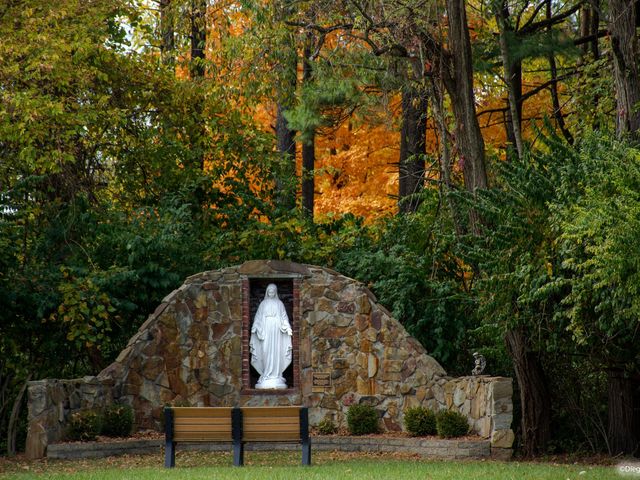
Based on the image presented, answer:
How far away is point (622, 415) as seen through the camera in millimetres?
15172

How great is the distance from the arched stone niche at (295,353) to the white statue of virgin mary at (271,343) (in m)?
0.14

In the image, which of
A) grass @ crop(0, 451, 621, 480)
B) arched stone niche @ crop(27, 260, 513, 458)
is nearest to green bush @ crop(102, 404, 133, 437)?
arched stone niche @ crop(27, 260, 513, 458)

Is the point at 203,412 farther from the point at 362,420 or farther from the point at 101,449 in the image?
the point at 362,420

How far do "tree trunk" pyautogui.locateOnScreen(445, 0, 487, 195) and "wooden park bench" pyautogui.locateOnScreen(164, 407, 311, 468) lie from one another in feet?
14.8

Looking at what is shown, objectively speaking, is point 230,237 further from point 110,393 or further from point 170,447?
point 170,447

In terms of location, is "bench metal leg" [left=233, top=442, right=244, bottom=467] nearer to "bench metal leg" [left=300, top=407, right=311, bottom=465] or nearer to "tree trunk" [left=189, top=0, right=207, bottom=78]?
"bench metal leg" [left=300, top=407, right=311, bottom=465]

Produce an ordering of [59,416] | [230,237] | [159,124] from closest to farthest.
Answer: [59,416], [230,237], [159,124]

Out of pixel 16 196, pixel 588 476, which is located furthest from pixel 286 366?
pixel 588 476

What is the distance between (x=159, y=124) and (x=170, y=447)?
872 centimetres

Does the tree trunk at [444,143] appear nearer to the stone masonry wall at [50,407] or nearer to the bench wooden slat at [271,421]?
the bench wooden slat at [271,421]

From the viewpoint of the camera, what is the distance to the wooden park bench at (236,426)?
12922 mm

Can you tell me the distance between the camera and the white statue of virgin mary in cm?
1675

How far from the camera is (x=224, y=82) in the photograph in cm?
1948

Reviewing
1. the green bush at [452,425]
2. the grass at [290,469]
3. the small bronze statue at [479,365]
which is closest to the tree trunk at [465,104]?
the small bronze statue at [479,365]
